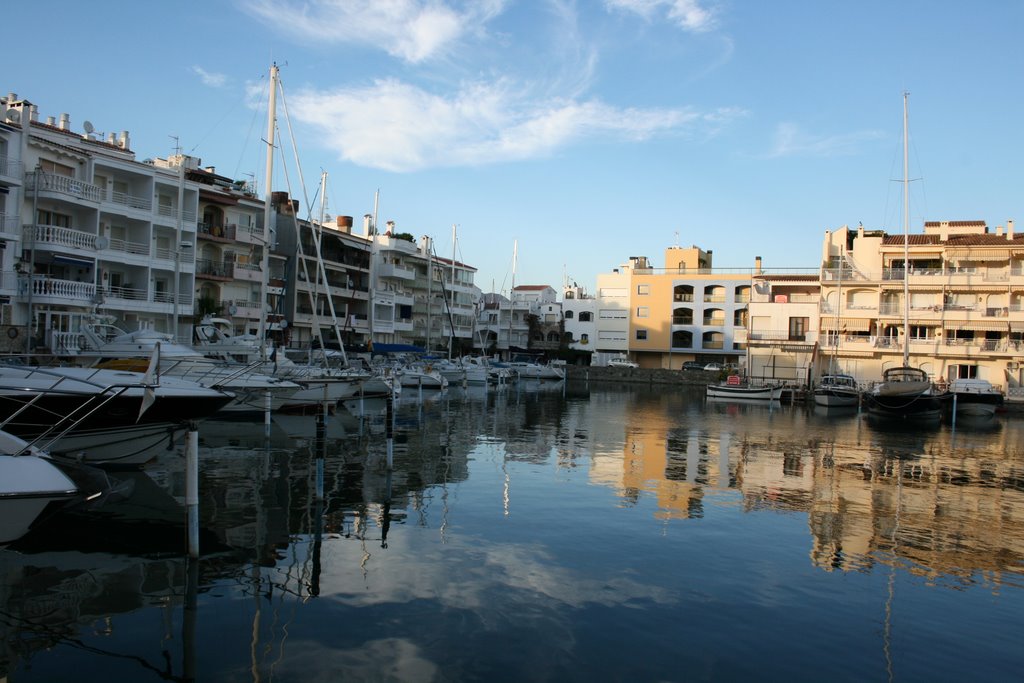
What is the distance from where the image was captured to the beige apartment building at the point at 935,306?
6238 cm

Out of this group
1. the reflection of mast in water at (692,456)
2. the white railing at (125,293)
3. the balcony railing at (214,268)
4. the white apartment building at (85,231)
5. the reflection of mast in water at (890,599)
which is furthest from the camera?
the balcony railing at (214,268)

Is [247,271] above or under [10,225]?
above

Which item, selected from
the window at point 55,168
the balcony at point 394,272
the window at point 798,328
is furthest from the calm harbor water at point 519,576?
the balcony at point 394,272

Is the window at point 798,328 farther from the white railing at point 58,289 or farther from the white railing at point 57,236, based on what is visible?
the white railing at point 57,236

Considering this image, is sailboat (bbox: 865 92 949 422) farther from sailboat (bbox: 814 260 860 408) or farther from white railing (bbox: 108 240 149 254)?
white railing (bbox: 108 240 149 254)

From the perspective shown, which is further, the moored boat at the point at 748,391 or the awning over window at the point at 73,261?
the moored boat at the point at 748,391

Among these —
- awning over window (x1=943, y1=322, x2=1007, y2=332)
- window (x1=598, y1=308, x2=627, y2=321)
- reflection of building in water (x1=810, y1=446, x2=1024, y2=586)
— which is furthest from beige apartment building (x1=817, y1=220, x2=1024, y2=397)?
window (x1=598, y1=308, x2=627, y2=321)

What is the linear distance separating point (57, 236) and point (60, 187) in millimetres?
2602

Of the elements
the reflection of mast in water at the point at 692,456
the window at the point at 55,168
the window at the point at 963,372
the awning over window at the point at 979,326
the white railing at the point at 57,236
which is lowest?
the reflection of mast in water at the point at 692,456

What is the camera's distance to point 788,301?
242ft

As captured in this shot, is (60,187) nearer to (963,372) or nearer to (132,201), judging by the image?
(132,201)

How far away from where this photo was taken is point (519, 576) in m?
14.0

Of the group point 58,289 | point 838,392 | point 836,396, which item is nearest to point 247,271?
point 58,289

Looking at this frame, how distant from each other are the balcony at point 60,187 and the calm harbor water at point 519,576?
2108cm
